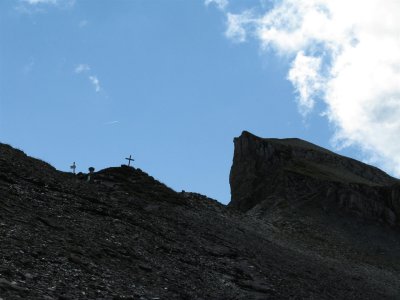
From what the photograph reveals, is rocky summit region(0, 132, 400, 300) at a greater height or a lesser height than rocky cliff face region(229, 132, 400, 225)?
lesser

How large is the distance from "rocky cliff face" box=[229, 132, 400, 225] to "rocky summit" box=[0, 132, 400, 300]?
1887mm

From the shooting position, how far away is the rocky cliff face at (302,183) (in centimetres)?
7594

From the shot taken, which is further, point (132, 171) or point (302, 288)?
point (132, 171)

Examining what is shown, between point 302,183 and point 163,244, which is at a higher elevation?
point 302,183

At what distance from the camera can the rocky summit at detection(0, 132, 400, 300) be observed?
61.3ft

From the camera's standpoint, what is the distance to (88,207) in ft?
98.0

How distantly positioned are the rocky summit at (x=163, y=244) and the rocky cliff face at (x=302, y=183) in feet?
6.19

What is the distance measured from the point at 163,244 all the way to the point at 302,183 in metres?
53.9

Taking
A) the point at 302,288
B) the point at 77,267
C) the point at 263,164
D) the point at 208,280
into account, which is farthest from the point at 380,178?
the point at 77,267

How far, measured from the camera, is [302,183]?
261 feet

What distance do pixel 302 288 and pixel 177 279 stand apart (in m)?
10.2

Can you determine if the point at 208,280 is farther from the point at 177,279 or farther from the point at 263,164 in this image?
the point at 263,164

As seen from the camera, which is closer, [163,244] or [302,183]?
[163,244]

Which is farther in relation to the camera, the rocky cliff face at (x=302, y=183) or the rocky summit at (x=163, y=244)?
the rocky cliff face at (x=302, y=183)
